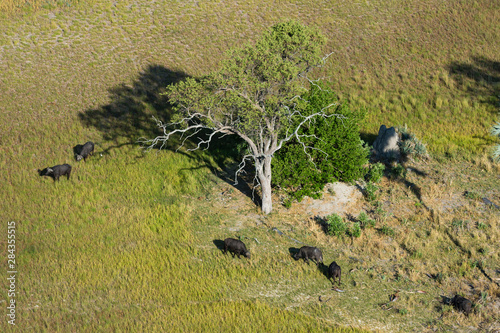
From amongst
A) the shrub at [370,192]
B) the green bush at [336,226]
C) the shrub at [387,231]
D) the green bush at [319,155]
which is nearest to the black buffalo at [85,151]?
the green bush at [319,155]

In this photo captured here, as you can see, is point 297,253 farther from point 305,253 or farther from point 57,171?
point 57,171

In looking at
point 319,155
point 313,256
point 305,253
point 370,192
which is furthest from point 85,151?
point 370,192

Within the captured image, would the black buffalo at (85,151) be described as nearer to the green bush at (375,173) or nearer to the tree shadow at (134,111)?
the tree shadow at (134,111)

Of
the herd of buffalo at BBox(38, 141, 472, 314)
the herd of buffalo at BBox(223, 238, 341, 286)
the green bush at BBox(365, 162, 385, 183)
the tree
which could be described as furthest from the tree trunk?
the green bush at BBox(365, 162, 385, 183)

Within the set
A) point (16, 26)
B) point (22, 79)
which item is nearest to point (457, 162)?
point (22, 79)

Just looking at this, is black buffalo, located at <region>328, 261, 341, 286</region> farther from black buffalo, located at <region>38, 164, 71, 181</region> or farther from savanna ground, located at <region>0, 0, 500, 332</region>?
black buffalo, located at <region>38, 164, 71, 181</region>

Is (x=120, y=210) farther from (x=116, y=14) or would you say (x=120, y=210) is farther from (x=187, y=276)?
(x=116, y=14)
